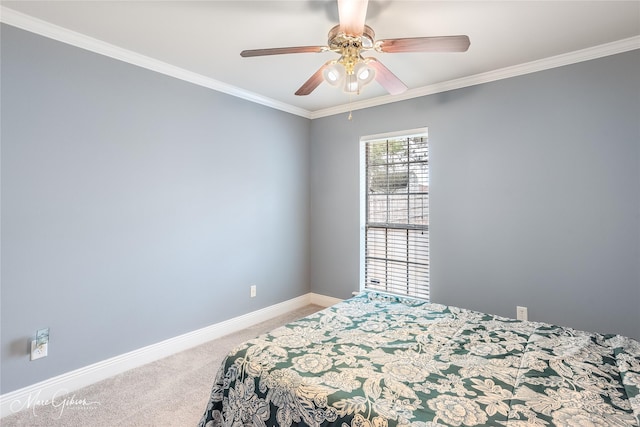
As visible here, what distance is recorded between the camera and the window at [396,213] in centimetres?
339

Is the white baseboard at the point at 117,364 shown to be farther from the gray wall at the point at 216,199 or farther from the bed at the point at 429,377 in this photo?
the bed at the point at 429,377

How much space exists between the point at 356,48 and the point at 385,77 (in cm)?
36

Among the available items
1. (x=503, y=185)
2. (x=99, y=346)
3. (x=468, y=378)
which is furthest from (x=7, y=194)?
(x=503, y=185)

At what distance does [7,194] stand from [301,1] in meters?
2.12

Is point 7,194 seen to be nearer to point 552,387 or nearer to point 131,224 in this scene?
point 131,224

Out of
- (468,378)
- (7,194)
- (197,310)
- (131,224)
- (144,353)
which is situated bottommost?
(144,353)

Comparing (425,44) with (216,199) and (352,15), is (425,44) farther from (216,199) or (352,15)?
(216,199)

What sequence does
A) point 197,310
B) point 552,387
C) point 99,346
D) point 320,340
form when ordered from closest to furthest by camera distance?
point 552,387 → point 320,340 → point 99,346 → point 197,310

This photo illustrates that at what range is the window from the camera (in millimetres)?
3389

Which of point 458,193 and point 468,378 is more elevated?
point 458,193

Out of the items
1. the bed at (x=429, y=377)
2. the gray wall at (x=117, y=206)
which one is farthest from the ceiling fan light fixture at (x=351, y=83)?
the gray wall at (x=117, y=206)

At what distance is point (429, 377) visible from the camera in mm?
1360

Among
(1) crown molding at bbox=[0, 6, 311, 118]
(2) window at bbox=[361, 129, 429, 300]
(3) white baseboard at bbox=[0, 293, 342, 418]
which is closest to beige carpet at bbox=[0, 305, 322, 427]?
(3) white baseboard at bbox=[0, 293, 342, 418]

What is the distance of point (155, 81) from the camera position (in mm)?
2662
